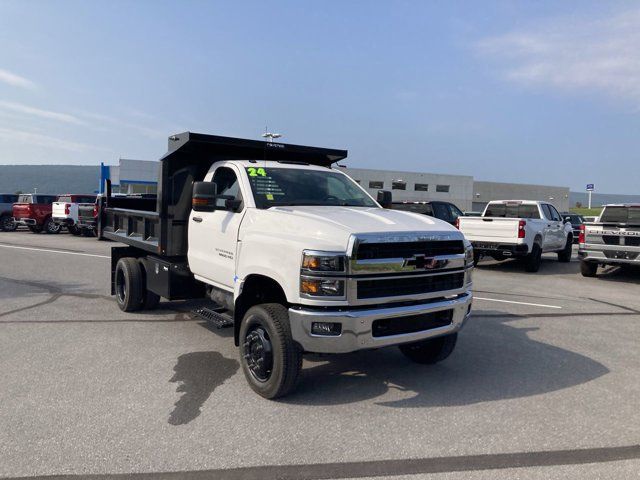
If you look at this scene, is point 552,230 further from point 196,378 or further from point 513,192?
point 513,192

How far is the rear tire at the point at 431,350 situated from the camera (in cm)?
524

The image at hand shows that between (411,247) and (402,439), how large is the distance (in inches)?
61.0

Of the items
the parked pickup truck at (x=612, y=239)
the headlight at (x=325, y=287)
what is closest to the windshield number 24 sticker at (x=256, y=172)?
the headlight at (x=325, y=287)

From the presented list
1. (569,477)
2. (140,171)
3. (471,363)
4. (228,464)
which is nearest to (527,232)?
(471,363)

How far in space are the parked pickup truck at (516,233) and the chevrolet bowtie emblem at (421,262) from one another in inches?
389

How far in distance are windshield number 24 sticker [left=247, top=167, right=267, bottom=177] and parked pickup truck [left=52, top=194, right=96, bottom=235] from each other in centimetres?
2032

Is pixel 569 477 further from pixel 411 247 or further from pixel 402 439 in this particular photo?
pixel 411 247

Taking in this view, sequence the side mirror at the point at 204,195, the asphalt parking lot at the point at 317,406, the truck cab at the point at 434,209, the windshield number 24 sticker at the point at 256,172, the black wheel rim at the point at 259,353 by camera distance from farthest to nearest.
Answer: the truck cab at the point at 434,209 → the windshield number 24 sticker at the point at 256,172 → the side mirror at the point at 204,195 → the black wheel rim at the point at 259,353 → the asphalt parking lot at the point at 317,406

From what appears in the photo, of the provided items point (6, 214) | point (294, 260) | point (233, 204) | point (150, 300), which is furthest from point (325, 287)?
point (6, 214)

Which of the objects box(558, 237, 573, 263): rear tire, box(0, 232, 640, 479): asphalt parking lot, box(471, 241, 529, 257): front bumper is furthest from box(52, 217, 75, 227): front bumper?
box(558, 237, 573, 263): rear tire

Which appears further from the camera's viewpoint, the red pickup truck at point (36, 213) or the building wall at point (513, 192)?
the building wall at point (513, 192)

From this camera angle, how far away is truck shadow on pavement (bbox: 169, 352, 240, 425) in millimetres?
4219

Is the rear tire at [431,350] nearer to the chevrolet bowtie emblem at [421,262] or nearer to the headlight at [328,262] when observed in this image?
the chevrolet bowtie emblem at [421,262]

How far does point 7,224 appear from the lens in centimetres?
2739
